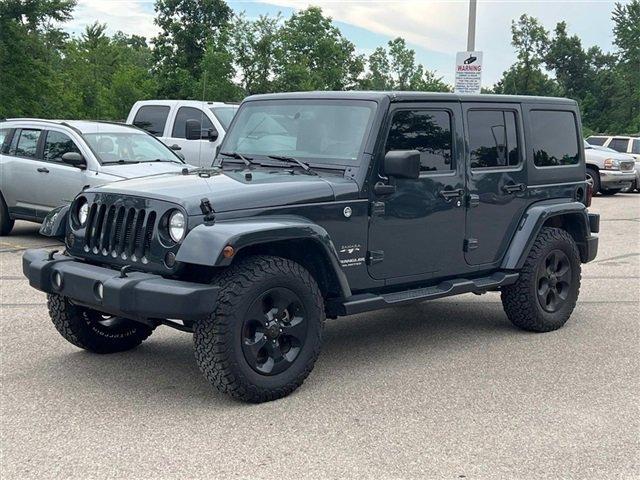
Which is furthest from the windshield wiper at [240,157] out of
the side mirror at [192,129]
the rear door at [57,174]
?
the rear door at [57,174]

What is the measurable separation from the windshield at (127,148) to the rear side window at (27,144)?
1.02 meters

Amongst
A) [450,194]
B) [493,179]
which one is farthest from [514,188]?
[450,194]

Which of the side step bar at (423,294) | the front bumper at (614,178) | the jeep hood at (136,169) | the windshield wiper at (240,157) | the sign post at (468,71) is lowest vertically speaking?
the front bumper at (614,178)

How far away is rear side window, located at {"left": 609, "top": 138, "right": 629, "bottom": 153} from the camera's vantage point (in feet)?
86.8

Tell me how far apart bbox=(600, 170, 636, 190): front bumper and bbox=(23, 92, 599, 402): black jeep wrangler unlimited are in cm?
1650

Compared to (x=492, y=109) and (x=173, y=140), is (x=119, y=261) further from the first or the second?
(x=173, y=140)

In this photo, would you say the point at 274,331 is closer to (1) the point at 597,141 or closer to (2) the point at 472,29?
(2) the point at 472,29

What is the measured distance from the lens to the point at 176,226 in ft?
16.0

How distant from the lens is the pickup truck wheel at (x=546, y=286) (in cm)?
674

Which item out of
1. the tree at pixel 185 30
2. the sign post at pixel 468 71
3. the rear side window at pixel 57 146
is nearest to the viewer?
the rear side window at pixel 57 146

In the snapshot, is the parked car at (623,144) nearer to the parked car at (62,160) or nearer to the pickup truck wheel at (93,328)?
the parked car at (62,160)

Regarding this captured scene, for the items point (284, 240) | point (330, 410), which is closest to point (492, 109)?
point (284, 240)

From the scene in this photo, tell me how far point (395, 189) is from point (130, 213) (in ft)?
5.87

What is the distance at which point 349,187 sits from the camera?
5.48m
